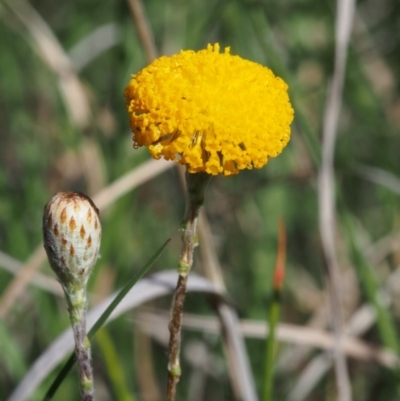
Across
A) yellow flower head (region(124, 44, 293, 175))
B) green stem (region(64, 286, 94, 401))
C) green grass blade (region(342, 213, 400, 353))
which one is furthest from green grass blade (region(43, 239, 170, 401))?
green grass blade (region(342, 213, 400, 353))

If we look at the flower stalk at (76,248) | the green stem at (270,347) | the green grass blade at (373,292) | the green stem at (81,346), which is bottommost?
the green stem at (81,346)

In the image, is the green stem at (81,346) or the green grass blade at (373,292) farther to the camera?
the green grass blade at (373,292)

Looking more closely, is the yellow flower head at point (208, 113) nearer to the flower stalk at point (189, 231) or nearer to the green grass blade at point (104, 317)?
the flower stalk at point (189, 231)

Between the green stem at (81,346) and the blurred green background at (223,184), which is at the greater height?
the blurred green background at (223,184)

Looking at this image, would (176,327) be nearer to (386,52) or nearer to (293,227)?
(293,227)

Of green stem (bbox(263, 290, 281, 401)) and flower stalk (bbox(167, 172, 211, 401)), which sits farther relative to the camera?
green stem (bbox(263, 290, 281, 401))

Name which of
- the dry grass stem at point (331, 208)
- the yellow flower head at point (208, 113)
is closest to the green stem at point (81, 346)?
the yellow flower head at point (208, 113)

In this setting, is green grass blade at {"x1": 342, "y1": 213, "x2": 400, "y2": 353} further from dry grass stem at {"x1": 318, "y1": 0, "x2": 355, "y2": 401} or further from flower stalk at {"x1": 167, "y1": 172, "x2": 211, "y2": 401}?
flower stalk at {"x1": 167, "y1": 172, "x2": 211, "y2": 401}
